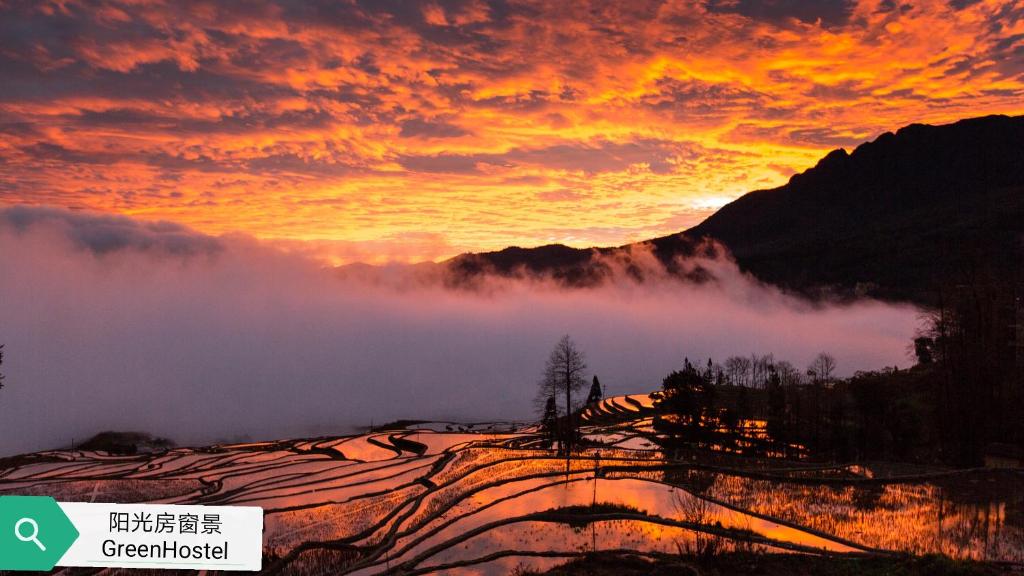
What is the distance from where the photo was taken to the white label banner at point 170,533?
18.5 m

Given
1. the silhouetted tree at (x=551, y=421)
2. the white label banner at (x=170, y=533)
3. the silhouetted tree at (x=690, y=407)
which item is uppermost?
the white label banner at (x=170, y=533)

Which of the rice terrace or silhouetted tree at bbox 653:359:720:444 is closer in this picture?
the rice terrace

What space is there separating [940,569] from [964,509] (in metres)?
14.1

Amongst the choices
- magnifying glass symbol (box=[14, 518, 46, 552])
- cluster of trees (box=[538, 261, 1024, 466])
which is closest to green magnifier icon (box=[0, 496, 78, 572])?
magnifying glass symbol (box=[14, 518, 46, 552])

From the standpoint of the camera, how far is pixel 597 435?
72938 millimetres

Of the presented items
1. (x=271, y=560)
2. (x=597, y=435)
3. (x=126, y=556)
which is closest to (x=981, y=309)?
(x=597, y=435)

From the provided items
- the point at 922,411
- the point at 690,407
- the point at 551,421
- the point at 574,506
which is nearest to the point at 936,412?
the point at 922,411

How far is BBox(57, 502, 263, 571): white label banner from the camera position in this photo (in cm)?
1852

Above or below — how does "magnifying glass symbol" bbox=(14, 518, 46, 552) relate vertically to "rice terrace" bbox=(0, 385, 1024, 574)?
above

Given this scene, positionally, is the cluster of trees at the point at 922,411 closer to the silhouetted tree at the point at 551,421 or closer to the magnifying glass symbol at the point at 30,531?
the silhouetted tree at the point at 551,421

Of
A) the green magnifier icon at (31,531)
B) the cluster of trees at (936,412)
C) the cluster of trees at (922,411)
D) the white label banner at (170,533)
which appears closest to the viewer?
the green magnifier icon at (31,531)

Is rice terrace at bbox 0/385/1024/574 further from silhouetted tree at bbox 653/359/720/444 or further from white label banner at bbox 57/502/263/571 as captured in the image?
white label banner at bbox 57/502/263/571

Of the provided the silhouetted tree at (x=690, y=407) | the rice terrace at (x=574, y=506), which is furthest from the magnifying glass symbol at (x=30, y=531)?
the silhouetted tree at (x=690, y=407)

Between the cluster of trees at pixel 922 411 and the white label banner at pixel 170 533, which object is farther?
the cluster of trees at pixel 922 411
